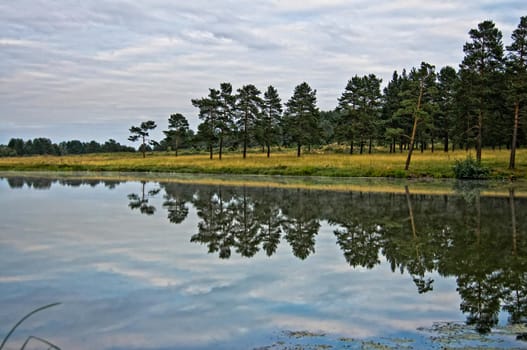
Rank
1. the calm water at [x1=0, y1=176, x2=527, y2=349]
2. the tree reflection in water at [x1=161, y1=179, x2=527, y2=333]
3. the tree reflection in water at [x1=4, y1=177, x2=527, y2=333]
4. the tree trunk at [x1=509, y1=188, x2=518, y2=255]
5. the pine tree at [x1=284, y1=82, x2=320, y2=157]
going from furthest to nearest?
the pine tree at [x1=284, y1=82, x2=320, y2=157] < the tree trunk at [x1=509, y1=188, x2=518, y2=255] < the tree reflection in water at [x1=4, y1=177, x2=527, y2=333] < the tree reflection in water at [x1=161, y1=179, x2=527, y2=333] < the calm water at [x1=0, y1=176, x2=527, y2=349]

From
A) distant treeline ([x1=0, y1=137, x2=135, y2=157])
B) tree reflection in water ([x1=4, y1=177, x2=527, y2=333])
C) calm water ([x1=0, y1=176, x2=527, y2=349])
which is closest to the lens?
calm water ([x1=0, y1=176, x2=527, y2=349])

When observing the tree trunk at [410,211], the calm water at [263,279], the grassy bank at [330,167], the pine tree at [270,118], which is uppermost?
the pine tree at [270,118]

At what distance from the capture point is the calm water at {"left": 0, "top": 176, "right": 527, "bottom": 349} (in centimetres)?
722

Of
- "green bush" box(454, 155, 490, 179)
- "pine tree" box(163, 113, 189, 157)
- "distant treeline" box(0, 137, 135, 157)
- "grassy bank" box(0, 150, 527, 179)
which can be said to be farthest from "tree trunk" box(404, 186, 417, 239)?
"distant treeline" box(0, 137, 135, 157)

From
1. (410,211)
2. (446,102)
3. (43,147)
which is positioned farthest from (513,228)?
(43,147)

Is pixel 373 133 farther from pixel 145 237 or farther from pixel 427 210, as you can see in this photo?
pixel 145 237

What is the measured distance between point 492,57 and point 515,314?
4254cm

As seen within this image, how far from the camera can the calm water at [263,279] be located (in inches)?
284

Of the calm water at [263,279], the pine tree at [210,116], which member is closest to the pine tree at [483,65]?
the calm water at [263,279]

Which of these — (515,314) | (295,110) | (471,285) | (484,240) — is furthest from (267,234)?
(295,110)

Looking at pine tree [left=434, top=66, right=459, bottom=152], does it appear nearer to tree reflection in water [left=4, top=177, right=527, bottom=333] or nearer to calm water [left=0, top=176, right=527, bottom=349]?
tree reflection in water [left=4, top=177, right=527, bottom=333]

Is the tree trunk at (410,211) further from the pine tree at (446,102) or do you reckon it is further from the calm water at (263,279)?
the pine tree at (446,102)

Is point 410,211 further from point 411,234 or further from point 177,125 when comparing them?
point 177,125

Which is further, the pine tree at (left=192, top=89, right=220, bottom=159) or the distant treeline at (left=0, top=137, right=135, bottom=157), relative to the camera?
the distant treeline at (left=0, top=137, right=135, bottom=157)
